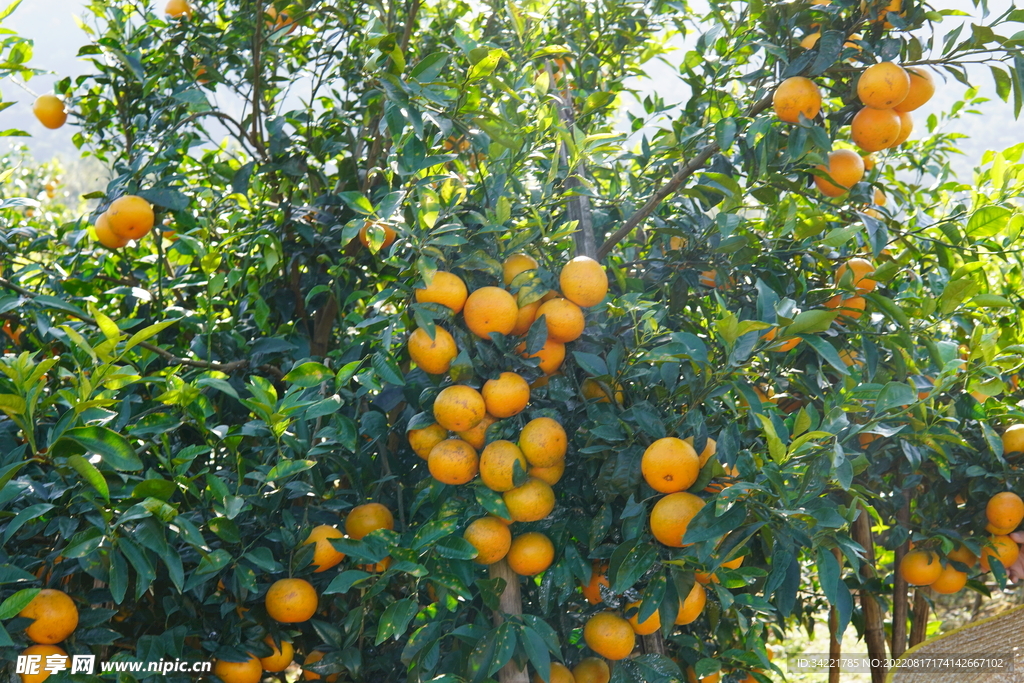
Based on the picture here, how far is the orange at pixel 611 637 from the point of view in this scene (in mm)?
1391

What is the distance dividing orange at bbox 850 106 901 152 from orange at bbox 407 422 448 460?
39.8 inches

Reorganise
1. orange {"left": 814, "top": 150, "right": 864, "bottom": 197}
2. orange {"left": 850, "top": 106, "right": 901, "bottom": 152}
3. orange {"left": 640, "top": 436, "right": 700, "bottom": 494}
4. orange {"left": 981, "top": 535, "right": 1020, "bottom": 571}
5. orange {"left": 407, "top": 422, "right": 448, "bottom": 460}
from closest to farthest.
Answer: orange {"left": 640, "top": 436, "right": 700, "bottom": 494}
orange {"left": 407, "top": 422, "right": 448, "bottom": 460}
orange {"left": 850, "top": 106, "right": 901, "bottom": 152}
orange {"left": 814, "top": 150, "right": 864, "bottom": 197}
orange {"left": 981, "top": 535, "right": 1020, "bottom": 571}

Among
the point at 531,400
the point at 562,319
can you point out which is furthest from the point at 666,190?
the point at 531,400

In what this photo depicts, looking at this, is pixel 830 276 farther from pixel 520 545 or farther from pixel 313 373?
pixel 313 373

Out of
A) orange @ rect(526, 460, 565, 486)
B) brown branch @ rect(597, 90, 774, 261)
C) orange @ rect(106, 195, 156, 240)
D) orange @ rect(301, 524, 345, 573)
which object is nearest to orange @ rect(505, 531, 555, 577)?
orange @ rect(526, 460, 565, 486)

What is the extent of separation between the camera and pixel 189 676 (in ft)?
4.75

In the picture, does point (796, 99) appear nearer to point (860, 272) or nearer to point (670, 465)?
point (860, 272)

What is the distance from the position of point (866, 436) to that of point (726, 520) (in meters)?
0.70

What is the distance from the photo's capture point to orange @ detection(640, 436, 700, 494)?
3.94 feet

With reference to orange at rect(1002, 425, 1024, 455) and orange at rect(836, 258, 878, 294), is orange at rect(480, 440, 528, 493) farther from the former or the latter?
orange at rect(1002, 425, 1024, 455)

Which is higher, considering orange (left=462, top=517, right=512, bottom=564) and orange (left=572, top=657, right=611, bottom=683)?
orange (left=462, top=517, right=512, bottom=564)

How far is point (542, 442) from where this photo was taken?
4.22 feet

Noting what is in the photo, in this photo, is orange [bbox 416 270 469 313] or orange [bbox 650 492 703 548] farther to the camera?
orange [bbox 416 270 469 313]

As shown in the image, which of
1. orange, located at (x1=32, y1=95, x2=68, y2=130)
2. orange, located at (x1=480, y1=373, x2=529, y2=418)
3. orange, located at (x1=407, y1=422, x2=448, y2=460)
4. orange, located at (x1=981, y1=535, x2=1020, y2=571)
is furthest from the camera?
orange, located at (x1=32, y1=95, x2=68, y2=130)
